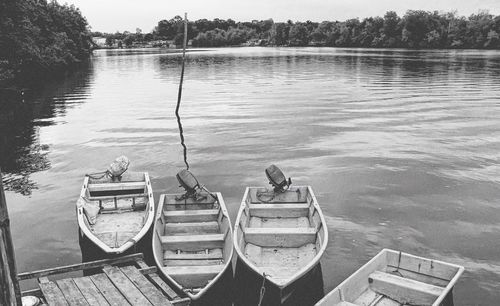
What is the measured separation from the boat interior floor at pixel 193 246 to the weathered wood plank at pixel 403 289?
11.7ft

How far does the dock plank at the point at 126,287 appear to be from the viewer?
9.15 m

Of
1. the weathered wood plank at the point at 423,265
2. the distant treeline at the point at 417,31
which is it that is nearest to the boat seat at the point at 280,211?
the weathered wood plank at the point at 423,265

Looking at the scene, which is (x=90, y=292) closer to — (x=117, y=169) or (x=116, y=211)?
(x=116, y=211)

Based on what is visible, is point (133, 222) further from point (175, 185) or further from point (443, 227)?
point (443, 227)

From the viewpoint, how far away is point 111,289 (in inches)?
383

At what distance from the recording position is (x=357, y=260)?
13.0 m

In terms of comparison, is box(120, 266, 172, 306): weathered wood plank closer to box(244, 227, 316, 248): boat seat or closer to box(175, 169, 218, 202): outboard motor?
box(244, 227, 316, 248): boat seat

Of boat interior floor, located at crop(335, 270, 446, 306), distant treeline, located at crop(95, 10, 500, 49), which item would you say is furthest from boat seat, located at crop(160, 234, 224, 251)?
distant treeline, located at crop(95, 10, 500, 49)

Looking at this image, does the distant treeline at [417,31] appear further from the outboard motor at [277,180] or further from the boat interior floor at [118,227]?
the boat interior floor at [118,227]

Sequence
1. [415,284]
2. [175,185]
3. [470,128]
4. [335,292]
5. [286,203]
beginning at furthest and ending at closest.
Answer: [470,128] < [175,185] < [286,203] < [415,284] < [335,292]

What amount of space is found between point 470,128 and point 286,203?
20218 millimetres

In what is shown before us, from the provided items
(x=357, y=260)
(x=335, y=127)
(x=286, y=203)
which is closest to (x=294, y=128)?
(x=335, y=127)

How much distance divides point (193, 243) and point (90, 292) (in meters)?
3.08

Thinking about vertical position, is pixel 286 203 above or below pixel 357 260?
above
